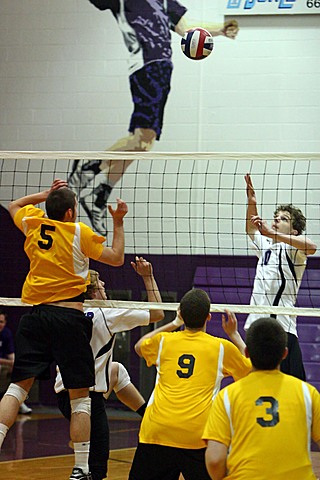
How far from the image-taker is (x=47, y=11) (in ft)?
36.3

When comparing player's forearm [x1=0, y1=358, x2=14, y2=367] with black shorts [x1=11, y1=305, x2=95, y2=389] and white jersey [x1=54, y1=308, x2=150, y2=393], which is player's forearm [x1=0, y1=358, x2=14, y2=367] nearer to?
white jersey [x1=54, y1=308, x2=150, y2=393]

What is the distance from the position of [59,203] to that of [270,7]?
6.48 meters

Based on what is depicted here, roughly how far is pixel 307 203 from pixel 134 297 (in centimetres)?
257

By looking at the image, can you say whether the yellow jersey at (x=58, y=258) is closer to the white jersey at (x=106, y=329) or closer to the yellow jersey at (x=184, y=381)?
the white jersey at (x=106, y=329)

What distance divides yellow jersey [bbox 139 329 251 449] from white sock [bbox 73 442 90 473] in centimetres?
78

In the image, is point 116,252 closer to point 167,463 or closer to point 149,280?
point 149,280

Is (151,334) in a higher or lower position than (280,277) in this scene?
lower

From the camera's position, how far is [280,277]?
6.12 m

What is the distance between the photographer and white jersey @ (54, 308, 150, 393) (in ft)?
17.8

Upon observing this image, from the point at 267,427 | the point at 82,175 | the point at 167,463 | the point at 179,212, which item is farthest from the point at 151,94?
the point at 267,427

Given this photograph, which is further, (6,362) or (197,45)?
(6,362)

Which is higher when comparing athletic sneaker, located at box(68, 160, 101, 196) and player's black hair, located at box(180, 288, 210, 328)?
athletic sneaker, located at box(68, 160, 101, 196)

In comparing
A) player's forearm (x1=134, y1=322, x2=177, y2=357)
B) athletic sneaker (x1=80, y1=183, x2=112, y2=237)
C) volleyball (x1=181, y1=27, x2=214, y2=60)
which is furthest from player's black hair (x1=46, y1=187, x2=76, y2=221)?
athletic sneaker (x1=80, y1=183, x2=112, y2=237)

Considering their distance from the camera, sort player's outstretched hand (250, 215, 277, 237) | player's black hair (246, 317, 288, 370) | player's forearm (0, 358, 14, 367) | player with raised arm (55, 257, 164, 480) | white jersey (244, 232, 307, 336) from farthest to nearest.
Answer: player's forearm (0, 358, 14, 367) < white jersey (244, 232, 307, 336) < player's outstretched hand (250, 215, 277, 237) < player with raised arm (55, 257, 164, 480) < player's black hair (246, 317, 288, 370)
